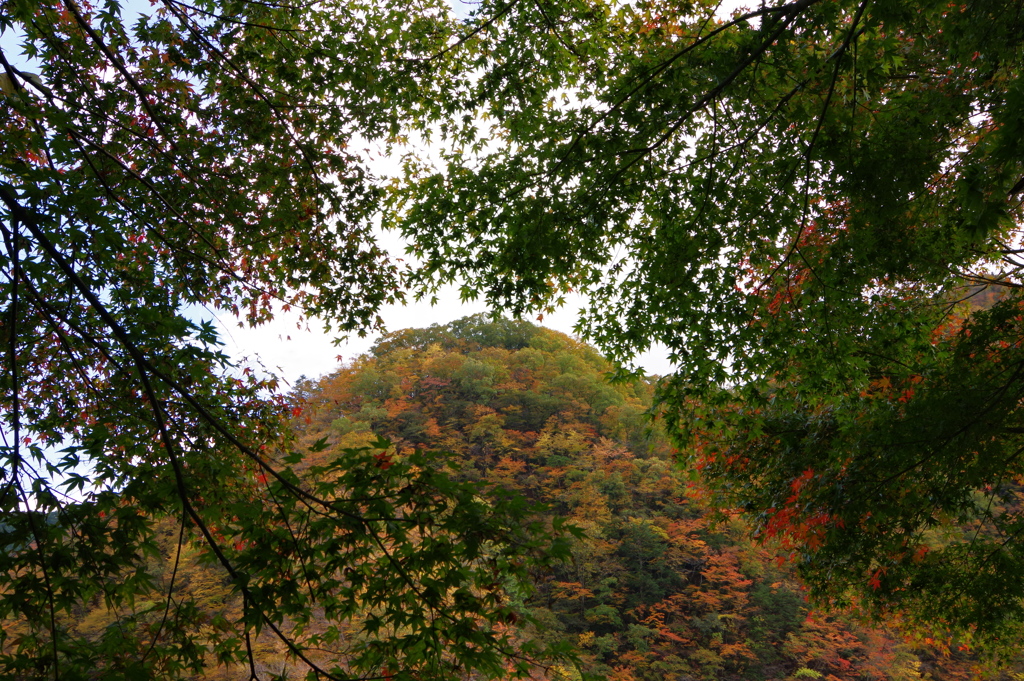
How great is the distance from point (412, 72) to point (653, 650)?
15188 mm

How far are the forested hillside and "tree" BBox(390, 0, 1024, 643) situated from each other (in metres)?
6.41

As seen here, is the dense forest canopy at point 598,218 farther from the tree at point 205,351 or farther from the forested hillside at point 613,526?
the forested hillside at point 613,526

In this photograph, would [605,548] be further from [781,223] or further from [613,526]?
[781,223]

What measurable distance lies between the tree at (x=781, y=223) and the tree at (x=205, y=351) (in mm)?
1170

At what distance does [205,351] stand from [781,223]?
411 centimetres

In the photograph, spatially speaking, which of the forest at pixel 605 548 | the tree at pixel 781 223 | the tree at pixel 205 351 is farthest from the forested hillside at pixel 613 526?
the tree at pixel 205 351

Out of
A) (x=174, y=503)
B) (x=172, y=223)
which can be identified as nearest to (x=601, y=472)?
(x=172, y=223)

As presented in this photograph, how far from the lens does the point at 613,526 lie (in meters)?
17.9

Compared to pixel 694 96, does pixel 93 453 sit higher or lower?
lower

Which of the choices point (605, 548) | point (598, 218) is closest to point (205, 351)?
point (598, 218)

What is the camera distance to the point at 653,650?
16016 mm

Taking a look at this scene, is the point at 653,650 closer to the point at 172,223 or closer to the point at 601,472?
the point at 601,472

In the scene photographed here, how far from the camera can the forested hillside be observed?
15500 millimetres

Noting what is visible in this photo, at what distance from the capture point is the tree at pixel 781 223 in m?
4.31
